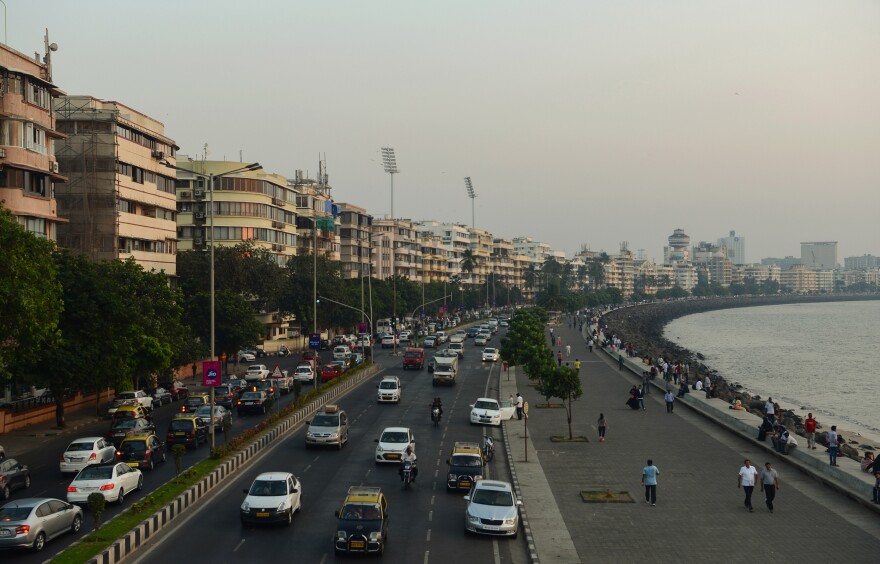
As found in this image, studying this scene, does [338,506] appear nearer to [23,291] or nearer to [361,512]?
[361,512]

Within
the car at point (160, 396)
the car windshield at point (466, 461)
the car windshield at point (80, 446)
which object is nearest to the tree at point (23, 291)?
the car windshield at point (80, 446)

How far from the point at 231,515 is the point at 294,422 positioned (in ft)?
65.8

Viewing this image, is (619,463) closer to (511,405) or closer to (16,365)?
(511,405)

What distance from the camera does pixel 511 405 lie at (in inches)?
2007

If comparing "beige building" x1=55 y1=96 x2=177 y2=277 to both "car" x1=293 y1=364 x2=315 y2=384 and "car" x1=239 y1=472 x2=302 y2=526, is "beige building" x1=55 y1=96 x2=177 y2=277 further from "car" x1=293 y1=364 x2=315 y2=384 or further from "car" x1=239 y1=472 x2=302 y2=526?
"car" x1=239 y1=472 x2=302 y2=526

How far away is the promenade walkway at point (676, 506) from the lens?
2369cm

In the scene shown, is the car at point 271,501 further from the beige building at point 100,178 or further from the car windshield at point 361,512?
the beige building at point 100,178

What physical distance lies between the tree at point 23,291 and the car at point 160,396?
20.1m

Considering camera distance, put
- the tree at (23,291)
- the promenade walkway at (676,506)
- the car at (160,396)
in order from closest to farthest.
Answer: the promenade walkway at (676,506), the tree at (23,291), the car at (160,396)

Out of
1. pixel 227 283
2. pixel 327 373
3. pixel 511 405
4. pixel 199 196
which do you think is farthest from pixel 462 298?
pixel 511 405

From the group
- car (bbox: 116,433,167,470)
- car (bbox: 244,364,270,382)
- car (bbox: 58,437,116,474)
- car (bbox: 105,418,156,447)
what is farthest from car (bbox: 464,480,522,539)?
car (bbox: 244,364,270,382)

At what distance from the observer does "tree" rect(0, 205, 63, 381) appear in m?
33.1

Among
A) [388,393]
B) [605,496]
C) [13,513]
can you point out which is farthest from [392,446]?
[388,393]

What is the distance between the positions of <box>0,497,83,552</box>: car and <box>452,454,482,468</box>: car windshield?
13.4 metres
